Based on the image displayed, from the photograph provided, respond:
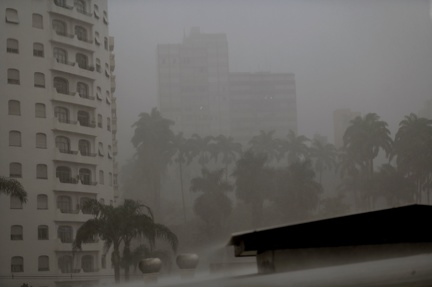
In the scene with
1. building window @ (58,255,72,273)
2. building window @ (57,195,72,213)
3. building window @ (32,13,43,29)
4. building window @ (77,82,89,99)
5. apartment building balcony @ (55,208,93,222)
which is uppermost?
building window @ (32,13,43,29)

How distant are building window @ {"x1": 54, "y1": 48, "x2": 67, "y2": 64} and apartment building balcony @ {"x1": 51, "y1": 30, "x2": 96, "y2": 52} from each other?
0.19 meters

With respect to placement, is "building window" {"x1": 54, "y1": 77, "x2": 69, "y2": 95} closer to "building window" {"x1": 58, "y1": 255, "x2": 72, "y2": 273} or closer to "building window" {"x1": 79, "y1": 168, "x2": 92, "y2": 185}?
"building window" {"x1": 79, "y1": 168, "x2": 92, "y2": 185}

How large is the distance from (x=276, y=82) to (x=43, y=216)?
17.6 feet

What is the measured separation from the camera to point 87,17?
12.6 metres

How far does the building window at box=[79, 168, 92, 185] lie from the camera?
12.7 metres

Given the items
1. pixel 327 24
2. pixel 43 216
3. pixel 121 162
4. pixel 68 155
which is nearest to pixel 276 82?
pixel 327 24

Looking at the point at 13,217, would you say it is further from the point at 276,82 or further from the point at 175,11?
the point at 276,82

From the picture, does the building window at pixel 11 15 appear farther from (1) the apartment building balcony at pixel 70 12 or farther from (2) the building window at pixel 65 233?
(2) the building window at pixel 65 233

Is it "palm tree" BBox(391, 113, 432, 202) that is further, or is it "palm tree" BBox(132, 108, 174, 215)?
"palm tree" BBox(391, 113, 432, 202)

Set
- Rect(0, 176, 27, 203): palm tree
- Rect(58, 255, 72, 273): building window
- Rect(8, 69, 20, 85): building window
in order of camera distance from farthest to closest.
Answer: Rect(58, 255, 72, 273): building window, Rect(8, 69, 20, 85): building window, Rect(0, 176, 27, 203): palm tree

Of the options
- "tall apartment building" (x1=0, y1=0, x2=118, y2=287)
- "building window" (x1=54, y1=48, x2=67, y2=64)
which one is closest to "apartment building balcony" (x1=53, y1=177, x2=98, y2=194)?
"tall apartment building" (x1=0, y1=0, x2=118, y2=287)

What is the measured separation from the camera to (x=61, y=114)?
1277 cm

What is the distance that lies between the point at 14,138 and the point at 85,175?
1.46 m

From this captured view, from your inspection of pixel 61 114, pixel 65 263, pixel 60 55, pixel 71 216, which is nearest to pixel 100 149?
pixel 61 114
